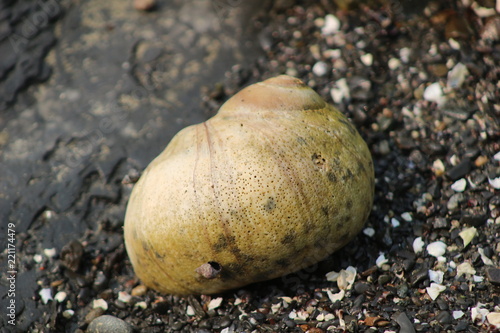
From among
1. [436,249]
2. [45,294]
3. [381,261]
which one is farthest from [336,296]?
[45,294]

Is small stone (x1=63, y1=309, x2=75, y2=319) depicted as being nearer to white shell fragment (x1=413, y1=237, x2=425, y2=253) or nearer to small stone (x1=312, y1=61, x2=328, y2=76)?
white shell fragment (x1=413, y1=237, x2=425, y2=253)

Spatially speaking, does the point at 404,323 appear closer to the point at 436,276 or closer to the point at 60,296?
the point at 436,276


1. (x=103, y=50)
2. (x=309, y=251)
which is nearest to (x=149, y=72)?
(x=103, y=50)

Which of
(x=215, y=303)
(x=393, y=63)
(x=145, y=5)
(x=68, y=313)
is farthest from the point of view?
(x=145, y=5)

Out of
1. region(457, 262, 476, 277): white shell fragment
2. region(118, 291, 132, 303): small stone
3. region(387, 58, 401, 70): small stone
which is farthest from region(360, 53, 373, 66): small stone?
region(118, 291, 132, 303): small stone

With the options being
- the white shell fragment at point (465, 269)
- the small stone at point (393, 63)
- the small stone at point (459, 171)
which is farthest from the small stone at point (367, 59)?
the white shell fragment at point (465, 269)

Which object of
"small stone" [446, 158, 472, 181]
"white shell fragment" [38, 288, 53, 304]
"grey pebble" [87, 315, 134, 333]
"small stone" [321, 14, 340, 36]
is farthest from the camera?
"small stone" [321, 14, 340, 36]
